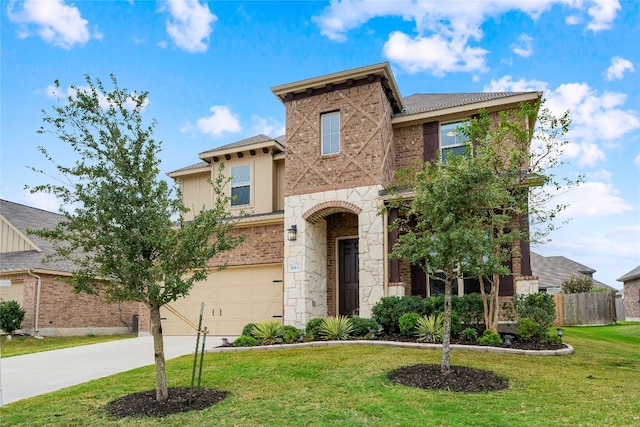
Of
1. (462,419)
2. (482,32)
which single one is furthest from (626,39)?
(462,419)

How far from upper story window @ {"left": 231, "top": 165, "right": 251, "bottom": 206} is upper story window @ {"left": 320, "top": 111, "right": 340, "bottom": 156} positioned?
361 cm

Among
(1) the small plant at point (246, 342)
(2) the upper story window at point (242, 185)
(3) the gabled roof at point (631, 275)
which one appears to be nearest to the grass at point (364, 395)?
(1) the small plant at point (246, 342)

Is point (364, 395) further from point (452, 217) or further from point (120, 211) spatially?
point (120, 211)

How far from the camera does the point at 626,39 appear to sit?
1295cm

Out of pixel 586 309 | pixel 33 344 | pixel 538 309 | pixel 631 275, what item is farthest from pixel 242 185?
pixel 631 275

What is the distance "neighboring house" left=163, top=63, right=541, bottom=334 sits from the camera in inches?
522

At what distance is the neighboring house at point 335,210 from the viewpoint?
1325 centimetres

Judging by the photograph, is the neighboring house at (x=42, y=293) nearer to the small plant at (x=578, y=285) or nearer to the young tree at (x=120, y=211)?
the young tree at (x=120, y=211)

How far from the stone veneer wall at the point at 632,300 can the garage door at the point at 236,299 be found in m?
24.6

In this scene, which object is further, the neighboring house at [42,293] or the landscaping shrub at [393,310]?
the neighboring house at [42,293]

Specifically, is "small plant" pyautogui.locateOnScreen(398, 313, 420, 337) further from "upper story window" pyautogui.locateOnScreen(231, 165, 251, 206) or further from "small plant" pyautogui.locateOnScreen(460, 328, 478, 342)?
"upper story window" pyautogui.locateOnScreen(231, 165, 251, 206)

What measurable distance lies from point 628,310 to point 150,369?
31181 mm

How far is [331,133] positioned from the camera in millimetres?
14195

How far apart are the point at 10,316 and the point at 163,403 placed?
12.8 metres
